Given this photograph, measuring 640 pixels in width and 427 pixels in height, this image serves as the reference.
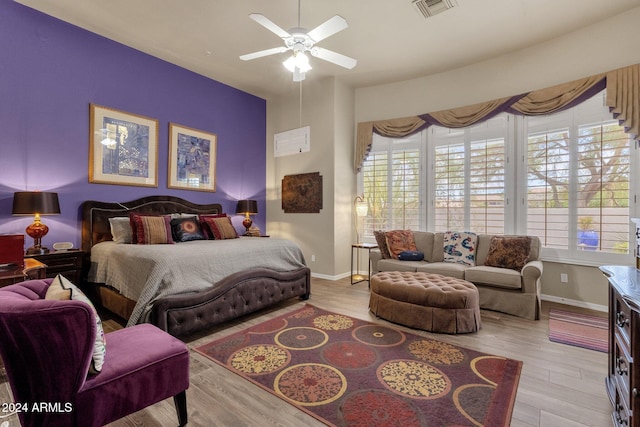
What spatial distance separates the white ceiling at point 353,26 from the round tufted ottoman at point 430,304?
2969mm

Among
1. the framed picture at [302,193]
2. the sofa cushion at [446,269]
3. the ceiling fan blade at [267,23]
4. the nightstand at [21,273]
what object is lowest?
the sofa cushion at [446,269]

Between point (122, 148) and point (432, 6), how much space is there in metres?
4.19

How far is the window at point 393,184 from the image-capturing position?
16.5 feet

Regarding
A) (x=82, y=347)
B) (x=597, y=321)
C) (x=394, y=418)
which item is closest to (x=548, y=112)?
(x=597, y=321)

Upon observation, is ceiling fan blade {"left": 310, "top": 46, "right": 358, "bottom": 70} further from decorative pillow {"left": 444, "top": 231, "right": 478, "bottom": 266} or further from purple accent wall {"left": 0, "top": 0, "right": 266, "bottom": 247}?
decorative pillow {"left": 444, "top": 231, "right": 478, "bottom": 266}

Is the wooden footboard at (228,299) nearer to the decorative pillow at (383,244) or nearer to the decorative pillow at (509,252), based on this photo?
the decorative pillow at (383,244)

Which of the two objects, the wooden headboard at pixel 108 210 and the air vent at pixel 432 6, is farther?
the wooden headboard at pixel 108 210

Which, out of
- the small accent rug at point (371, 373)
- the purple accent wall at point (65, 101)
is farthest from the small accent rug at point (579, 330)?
the purple accent wall at point (65, 101)

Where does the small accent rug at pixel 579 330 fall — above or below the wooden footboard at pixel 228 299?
below

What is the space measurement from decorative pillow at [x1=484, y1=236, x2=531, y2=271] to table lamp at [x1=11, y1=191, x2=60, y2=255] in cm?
508

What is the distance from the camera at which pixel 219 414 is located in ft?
5.90

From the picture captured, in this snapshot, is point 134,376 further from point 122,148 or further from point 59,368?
point 122,148

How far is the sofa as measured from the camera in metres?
3.37

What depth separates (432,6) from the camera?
322cm
